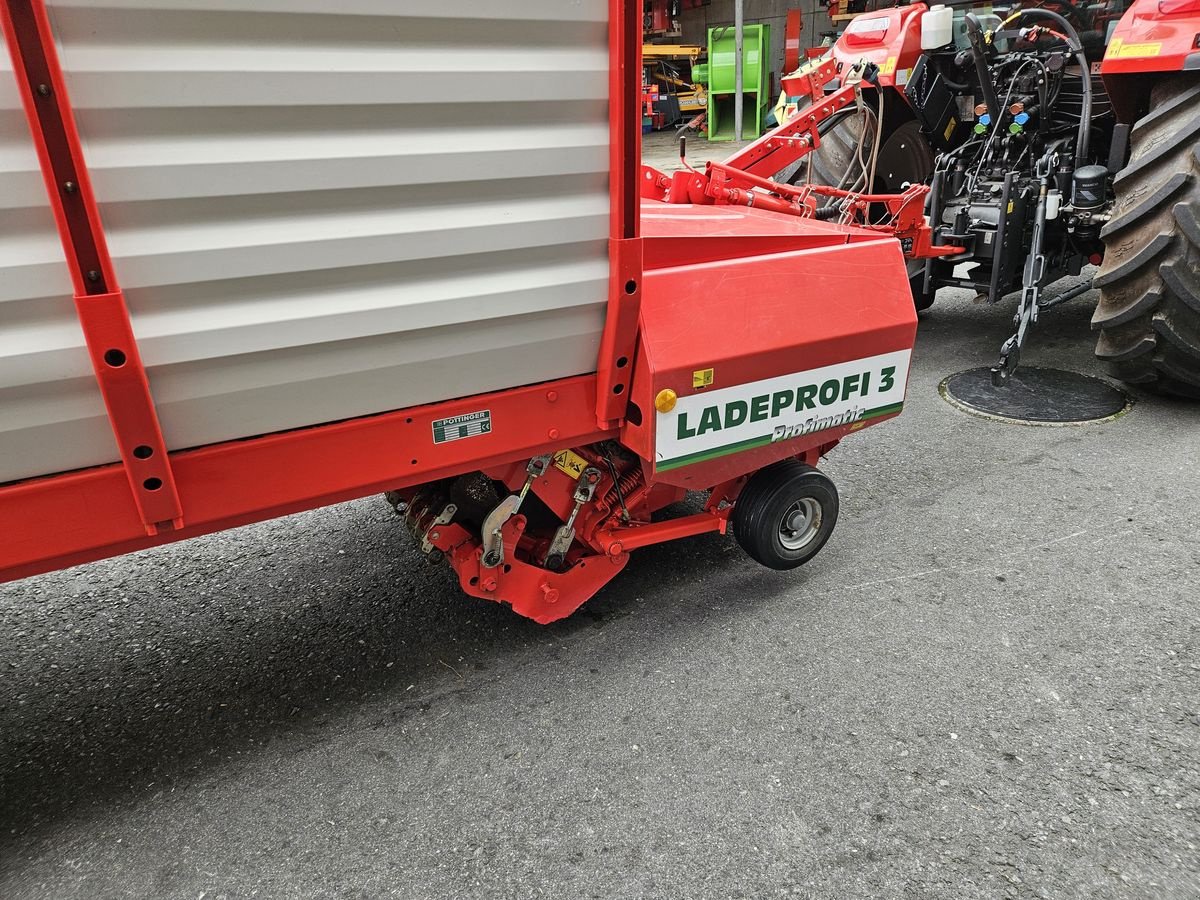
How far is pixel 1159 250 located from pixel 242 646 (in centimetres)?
375

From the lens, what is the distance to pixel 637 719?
6.98 ft

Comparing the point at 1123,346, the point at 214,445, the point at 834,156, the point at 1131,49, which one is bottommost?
the point at 1123,346

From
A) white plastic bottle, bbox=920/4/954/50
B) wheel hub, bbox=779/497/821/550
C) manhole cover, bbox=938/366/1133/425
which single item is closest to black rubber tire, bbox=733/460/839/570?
wheel hub, bbox=779/497/821/550

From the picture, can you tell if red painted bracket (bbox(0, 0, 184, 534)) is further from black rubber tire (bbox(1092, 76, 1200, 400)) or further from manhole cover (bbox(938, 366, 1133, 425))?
black rubber tire (bbox(1092, 76, 1200, 400))

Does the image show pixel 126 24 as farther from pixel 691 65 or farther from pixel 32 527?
pixel 691 65

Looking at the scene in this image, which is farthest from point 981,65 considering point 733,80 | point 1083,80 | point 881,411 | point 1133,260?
point 733,80

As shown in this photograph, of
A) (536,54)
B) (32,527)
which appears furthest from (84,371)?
(536,54)

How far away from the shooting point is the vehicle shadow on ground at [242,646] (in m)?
2.04

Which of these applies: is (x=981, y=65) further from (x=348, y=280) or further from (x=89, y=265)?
(x=89, y=265)

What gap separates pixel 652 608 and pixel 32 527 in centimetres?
165

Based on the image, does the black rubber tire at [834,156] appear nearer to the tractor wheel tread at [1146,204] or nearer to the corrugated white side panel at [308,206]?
the tractor wheel tread at [1146,204]

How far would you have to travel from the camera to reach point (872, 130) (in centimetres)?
468

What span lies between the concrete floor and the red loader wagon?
47cm

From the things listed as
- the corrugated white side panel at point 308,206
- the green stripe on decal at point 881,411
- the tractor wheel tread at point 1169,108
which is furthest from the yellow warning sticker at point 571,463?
the tractor wheel tread at point 1169,108
